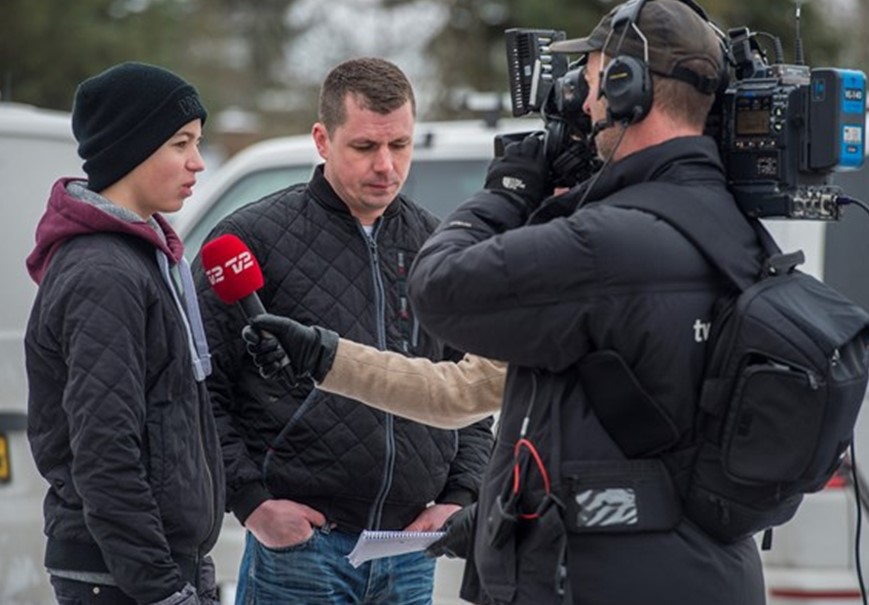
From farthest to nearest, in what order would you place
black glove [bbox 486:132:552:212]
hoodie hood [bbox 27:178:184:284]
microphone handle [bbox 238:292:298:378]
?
1. microphone handle [bbox 238:292:298:378]
2. hoodie hood [bbox 27:178:184:284]
3. black glove [bbox 486:132:552:212]

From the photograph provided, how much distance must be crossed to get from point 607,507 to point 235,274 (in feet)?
3.99

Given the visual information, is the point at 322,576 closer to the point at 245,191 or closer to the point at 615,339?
the point at 615,339

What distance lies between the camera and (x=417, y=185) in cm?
618

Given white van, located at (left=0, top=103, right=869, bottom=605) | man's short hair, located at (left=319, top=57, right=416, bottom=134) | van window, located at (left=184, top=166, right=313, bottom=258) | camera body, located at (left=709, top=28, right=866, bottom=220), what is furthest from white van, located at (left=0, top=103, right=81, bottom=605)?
camera body, located at (left=709, top=28, right=866, bottom=220)

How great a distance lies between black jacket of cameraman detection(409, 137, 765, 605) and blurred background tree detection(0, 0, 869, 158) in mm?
13006

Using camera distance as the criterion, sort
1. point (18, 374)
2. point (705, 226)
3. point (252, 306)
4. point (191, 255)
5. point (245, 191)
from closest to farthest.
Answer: point (705, 226)
point (252, 306)
point (18, 374)
point (191, 255)
point (245, 191)

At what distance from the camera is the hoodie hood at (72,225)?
11.1ft

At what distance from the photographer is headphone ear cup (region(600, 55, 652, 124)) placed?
9.67 ft

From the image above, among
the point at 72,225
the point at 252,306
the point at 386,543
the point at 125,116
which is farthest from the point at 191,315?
the point at 386,543

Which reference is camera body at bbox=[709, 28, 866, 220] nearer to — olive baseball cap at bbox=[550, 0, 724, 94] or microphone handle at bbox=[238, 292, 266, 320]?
olive baseball cap at bbox=[550, 0, 724, 94]

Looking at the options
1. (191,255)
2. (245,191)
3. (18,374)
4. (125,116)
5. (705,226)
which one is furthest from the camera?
(245,191)

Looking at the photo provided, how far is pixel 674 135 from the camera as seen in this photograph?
3068mm

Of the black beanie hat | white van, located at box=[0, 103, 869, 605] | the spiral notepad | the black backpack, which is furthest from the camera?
white van, located at box=[0, 103, 869, 605]

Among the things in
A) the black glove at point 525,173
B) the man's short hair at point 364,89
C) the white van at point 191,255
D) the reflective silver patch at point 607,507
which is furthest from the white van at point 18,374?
the reflective silver patch at point 607,507
